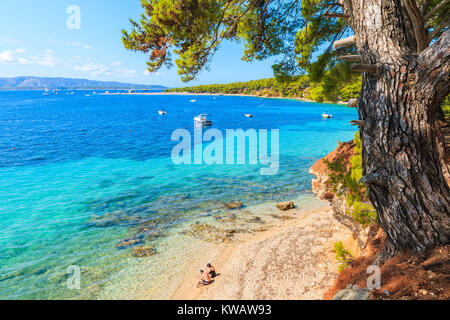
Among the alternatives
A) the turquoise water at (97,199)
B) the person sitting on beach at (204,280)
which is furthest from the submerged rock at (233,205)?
the person sitting on beach at (204,280)

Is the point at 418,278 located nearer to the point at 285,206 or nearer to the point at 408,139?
the point at 408,139

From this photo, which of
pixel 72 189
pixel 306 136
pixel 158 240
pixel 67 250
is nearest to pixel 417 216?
pixel 158 240

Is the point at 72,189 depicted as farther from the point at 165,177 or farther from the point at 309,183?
the point at 309,183

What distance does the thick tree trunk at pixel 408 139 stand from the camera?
→ 3.78 metres

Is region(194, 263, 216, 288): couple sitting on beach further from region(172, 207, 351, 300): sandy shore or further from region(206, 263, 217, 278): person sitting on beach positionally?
region(172, 207, 351, 300): sandy shore

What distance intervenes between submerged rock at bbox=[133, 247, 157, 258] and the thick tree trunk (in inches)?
395

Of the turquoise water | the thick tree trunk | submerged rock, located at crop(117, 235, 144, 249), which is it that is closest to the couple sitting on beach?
the turquoise water

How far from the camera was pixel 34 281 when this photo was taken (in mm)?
10258

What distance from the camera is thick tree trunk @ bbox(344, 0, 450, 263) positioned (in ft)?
12.4

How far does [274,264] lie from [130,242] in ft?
22.8

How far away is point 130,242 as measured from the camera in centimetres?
1262

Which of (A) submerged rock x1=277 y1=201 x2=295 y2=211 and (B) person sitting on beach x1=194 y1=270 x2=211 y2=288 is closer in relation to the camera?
(B) person sitting on beach x1=194 y1=270 x2=211 y2=288

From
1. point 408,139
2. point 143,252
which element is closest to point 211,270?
point 143,252

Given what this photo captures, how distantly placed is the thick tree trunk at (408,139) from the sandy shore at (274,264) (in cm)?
554
